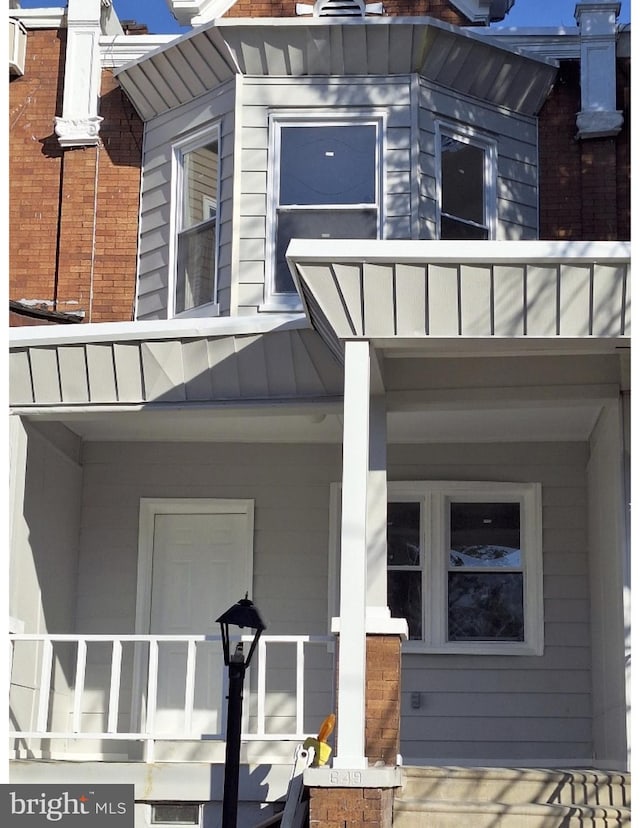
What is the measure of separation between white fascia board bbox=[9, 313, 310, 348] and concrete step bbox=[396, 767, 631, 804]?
321cm

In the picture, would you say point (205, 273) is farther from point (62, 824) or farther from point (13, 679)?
point (62, 824)

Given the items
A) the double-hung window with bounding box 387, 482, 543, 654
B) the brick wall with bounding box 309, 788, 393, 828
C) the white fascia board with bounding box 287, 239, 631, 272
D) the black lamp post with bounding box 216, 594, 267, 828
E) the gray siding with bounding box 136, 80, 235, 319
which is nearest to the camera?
the brick wall with bounding box 309, 788, 393, 828

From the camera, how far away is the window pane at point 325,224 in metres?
9.96

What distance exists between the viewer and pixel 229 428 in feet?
32.2

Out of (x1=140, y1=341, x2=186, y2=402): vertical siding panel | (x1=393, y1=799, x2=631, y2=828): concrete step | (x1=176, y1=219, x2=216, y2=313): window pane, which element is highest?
(x1=176, y1=219, x2=216, y2=313): window pane

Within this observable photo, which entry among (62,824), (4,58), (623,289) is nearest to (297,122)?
(4,58)

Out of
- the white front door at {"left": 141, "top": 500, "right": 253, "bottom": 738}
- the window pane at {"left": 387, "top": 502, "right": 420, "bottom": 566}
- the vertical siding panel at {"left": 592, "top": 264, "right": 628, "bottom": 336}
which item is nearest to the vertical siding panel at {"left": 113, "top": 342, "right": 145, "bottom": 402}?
the white front door at {"left": 141, "top": 500, "right": 253, "bottom": 738}

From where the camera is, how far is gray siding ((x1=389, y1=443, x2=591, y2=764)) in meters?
9.51

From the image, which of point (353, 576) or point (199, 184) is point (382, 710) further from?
point (199, 184)

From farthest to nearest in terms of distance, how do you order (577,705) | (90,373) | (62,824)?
(577,705) → (90,373) → (62,824)

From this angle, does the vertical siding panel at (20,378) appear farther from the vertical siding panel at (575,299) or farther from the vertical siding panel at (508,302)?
the vertical siding panel at (575,299)

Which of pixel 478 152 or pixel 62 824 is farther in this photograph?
pixel 478 152

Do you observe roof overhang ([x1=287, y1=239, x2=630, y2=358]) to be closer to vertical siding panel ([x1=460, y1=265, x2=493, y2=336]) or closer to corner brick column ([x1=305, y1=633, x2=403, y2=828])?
vertical siding panel ([x1=460, y1=265, x2=493, y2=336])

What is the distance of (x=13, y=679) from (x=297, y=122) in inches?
196
